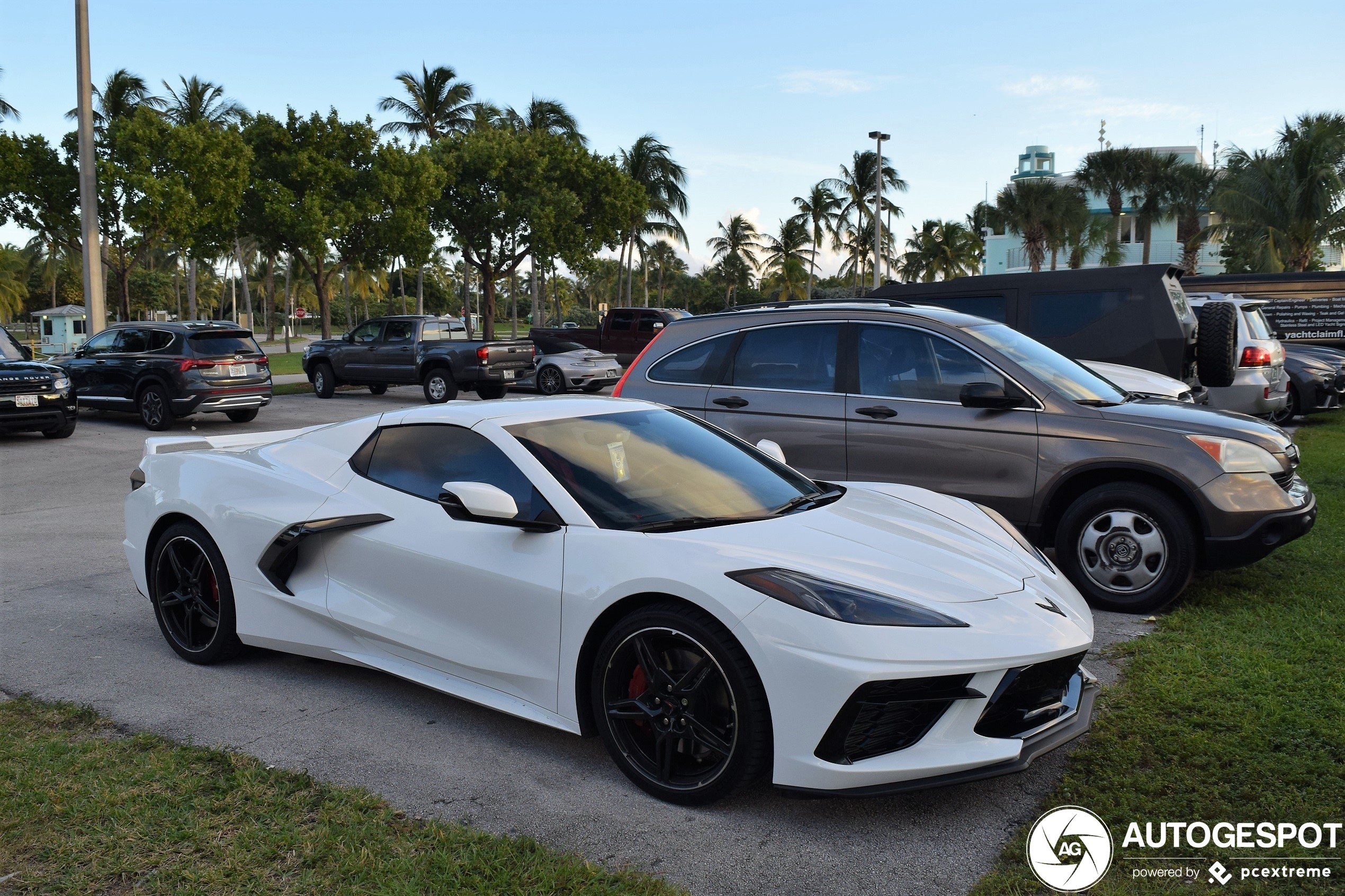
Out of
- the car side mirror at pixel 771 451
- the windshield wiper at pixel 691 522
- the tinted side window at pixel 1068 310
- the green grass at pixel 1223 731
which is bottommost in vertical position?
the green grass at pixel 1223 731

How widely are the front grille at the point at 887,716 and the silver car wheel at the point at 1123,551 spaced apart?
10.1 ft

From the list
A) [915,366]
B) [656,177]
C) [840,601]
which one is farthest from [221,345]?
[656,177]

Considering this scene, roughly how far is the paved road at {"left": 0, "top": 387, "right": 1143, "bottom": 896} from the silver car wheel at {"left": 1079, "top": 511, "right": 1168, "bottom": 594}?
0.87 feet

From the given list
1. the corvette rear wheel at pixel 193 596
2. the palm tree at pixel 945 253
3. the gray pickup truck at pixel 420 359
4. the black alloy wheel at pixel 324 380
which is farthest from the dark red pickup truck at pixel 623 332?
the palm tree at pixel 945 253

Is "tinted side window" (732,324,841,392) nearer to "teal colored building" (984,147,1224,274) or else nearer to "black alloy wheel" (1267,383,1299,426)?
"black alloy wheel" (1267,383,1299,426)

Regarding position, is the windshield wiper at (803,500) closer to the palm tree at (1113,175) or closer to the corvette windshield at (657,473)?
the corvette windshield at (657,473)

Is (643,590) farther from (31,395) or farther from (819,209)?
(819,209)

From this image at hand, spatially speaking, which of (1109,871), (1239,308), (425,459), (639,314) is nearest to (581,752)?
(425,459)

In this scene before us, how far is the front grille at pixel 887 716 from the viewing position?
305cm

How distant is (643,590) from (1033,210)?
53028mm

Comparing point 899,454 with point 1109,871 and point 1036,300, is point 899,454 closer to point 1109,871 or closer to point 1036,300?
point 1109,871

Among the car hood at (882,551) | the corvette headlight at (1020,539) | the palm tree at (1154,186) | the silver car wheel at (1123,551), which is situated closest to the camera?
the car hood at (882,551)

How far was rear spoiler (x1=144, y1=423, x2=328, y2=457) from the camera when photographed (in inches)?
202

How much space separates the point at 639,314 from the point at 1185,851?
2336cm
